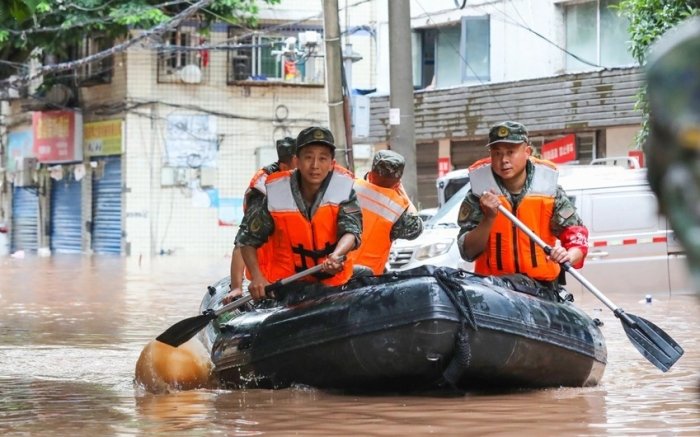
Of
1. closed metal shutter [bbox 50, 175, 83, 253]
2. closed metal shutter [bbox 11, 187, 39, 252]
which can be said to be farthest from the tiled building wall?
closed metal shutter [bbox 11, 187, 39, 252]

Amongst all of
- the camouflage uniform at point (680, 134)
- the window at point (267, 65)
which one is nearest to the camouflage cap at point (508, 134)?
the camouflage uniform at point (680, 134)

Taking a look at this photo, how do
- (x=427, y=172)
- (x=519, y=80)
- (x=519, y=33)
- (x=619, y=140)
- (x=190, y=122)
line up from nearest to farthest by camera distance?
(x=619, y=140)
(x=519, y=80)
(x=519, y=33)
(x=427, y=172)
(x=190, y=122)

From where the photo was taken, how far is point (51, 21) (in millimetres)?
29312

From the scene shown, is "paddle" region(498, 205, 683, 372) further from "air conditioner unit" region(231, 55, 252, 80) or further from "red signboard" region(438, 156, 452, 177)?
"air conditioner unit" region(231, 55, 252, 80)

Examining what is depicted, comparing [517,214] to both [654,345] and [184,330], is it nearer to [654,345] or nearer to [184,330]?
[654,345]

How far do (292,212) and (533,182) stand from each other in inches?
57.0

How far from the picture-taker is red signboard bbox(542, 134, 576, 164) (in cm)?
2489

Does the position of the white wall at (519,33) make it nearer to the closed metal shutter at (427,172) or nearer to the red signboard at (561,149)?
the red signboard at (561,149)

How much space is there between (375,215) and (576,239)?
155 cm

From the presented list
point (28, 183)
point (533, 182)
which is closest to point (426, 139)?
point (28, 183)

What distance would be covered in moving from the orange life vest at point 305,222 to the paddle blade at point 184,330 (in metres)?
0.65

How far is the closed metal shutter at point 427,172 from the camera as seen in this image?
28.0 meters

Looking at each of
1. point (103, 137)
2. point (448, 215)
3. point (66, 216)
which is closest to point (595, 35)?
point (448, 215)

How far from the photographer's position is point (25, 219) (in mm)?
37750
